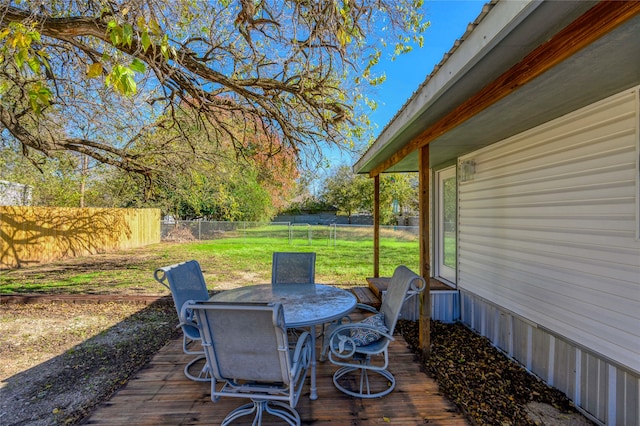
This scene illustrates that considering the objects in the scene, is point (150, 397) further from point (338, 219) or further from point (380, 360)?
point (338, 219)

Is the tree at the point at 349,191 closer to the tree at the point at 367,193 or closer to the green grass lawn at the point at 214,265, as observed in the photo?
the tree at the point at 367,193

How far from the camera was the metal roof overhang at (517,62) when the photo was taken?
1.39 metres

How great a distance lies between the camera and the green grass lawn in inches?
262

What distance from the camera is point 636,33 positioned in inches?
58.1

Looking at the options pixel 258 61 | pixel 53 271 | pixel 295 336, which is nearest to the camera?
pixel 295 336

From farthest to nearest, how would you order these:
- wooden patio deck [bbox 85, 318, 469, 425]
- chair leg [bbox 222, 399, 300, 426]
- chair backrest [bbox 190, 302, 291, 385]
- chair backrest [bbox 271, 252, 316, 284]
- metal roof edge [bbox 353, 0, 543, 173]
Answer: chair backrest [bbox 271, 252, 316, 284] → wooden patio deck [bbox 85, 318, 469, 425] → chair leg [bbox 222, 399, 300, 426] → chair backrest [bbox 190, 302, 291, 385] → metal roof edge [bbox 353, 0, 543, 173]

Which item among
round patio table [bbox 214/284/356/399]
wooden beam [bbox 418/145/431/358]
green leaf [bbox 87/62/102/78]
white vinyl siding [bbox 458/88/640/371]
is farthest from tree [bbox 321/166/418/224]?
green leaf [bbox 87/62/102/78]

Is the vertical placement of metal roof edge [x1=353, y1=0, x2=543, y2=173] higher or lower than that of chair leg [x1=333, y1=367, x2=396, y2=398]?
higher

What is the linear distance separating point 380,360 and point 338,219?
18966 millimetres

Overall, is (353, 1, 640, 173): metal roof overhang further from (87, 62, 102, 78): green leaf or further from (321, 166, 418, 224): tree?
(321, 166, 418, 224): tree

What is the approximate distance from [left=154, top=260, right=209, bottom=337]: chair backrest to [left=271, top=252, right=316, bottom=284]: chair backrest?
95 centimetres

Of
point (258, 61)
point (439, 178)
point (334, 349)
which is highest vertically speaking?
point (258, 61)

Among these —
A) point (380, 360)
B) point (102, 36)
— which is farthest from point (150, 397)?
point (102, 36)

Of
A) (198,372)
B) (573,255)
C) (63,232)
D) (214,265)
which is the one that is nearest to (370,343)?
(198,372)
